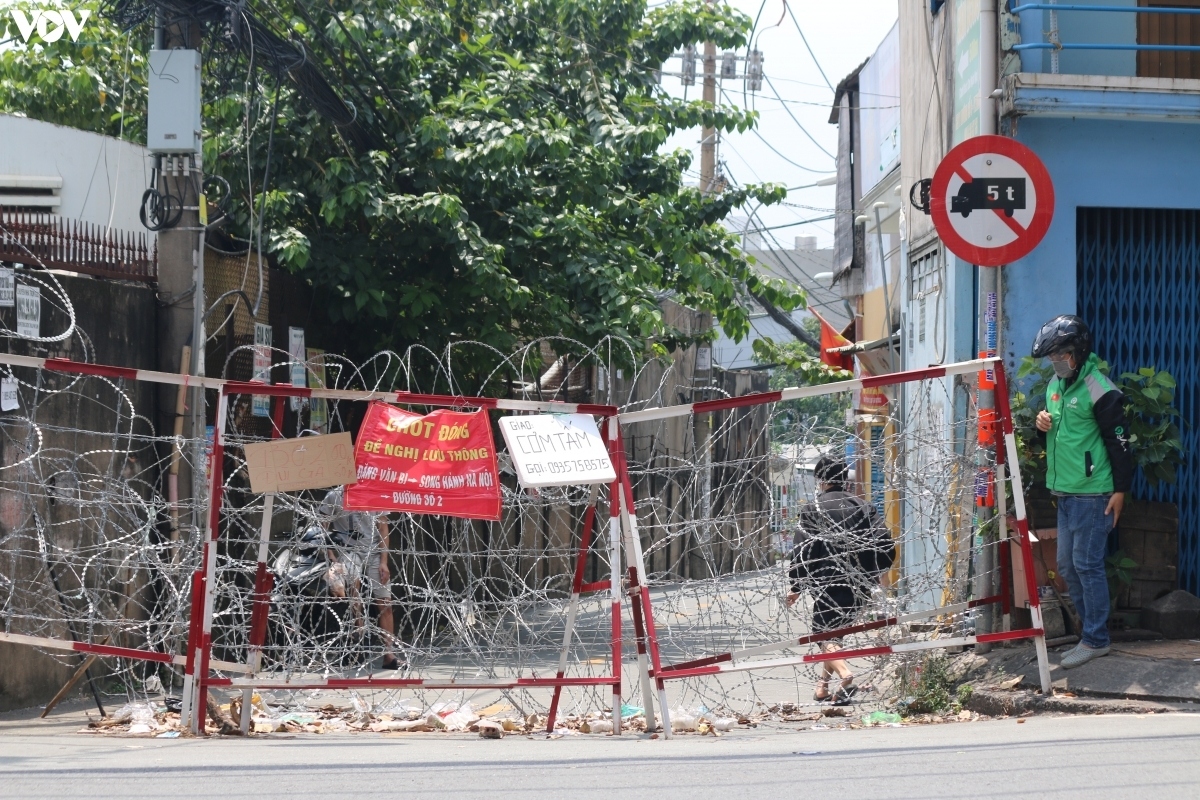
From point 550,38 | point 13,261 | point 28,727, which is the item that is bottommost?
point 28,727

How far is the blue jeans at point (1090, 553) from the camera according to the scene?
7289mm

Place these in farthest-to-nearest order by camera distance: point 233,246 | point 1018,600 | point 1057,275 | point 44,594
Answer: point 233,246 → point 1057,275 → point 44,594 → point 1018,600

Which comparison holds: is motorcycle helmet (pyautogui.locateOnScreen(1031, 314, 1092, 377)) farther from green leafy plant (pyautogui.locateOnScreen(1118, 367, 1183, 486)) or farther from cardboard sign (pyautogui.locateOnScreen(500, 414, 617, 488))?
cardboard sign (pyautogui.locateOnScreen(500, 414, 617, 488))

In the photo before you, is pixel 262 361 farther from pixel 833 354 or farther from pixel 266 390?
pixel 833 354

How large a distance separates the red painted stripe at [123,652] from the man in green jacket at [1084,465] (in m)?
5.04

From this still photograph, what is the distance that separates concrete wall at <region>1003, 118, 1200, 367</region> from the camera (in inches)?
336

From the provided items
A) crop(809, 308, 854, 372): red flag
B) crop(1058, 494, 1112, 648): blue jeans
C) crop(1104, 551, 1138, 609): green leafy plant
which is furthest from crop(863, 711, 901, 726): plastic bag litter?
crop(809, 308, 854, 372): red flag

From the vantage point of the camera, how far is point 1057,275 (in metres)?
8.55

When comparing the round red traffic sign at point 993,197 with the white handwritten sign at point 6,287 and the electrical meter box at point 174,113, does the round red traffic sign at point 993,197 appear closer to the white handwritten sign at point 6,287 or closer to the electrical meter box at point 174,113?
the electrical meter box at point 174,113

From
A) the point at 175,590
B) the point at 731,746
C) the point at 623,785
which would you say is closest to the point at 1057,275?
the point at 731,746

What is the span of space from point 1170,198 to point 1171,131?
50cm

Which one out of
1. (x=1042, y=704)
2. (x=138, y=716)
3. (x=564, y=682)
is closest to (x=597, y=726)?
(x=564, y=682)

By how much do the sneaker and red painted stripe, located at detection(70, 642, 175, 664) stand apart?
5014mm

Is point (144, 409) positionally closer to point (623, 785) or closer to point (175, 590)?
point (175, 590)
